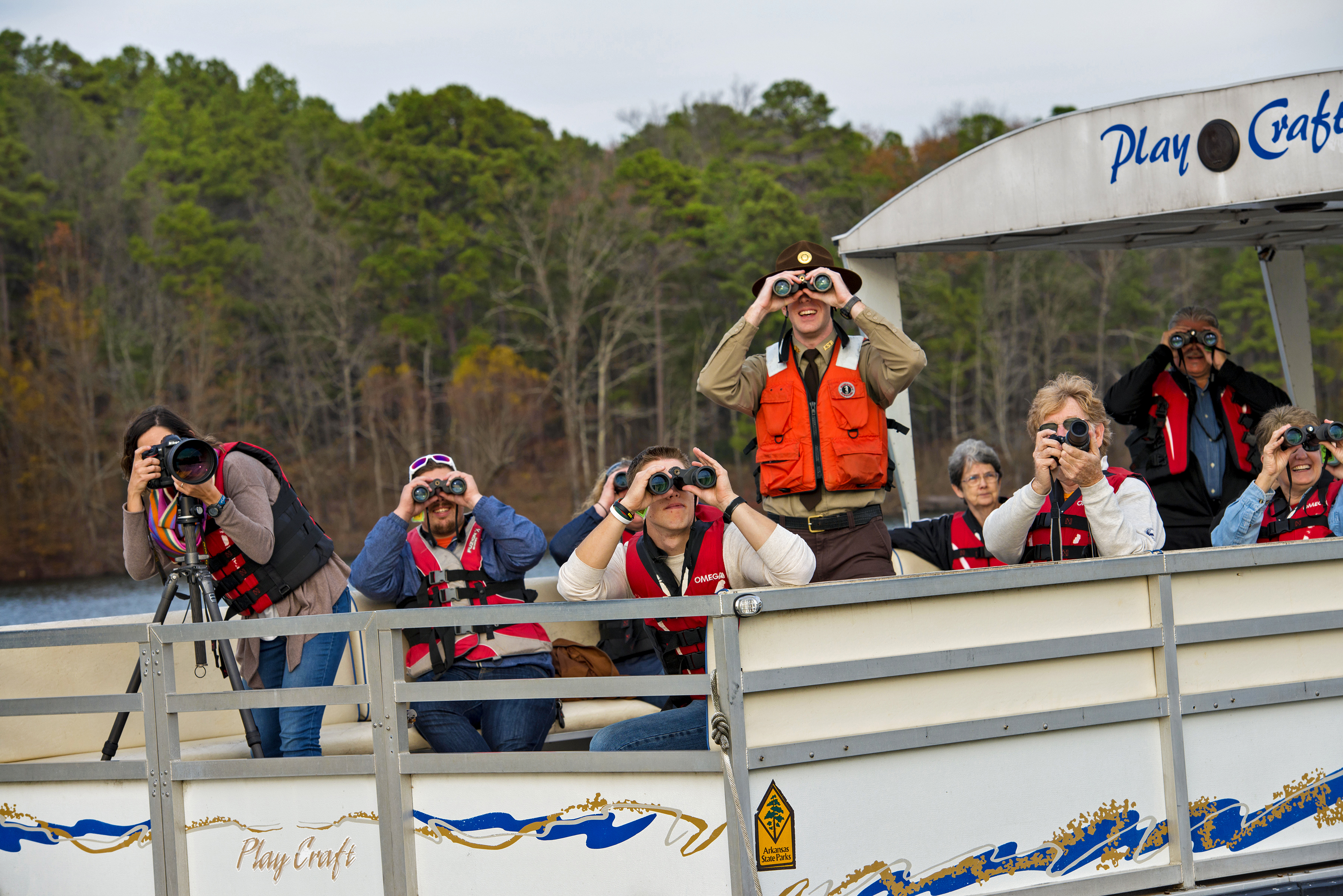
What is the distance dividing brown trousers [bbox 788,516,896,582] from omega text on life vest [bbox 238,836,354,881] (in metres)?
1.74

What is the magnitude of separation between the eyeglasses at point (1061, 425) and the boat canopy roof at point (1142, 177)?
175 centimetres

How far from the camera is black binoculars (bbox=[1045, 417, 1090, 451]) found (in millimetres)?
3486

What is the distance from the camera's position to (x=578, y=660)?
193 inches

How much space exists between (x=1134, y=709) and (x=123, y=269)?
4787cm

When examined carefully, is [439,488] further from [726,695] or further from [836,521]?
[726,695]

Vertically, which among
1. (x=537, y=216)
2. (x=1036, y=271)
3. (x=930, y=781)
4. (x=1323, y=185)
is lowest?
(x=930, y=781)

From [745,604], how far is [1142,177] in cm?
321

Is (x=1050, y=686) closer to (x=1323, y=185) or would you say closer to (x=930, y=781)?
(x=930, y=781)

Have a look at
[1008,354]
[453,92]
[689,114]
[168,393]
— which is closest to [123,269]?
[168,393]

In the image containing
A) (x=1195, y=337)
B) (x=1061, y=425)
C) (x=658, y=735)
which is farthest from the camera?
(x=1195, y=337)

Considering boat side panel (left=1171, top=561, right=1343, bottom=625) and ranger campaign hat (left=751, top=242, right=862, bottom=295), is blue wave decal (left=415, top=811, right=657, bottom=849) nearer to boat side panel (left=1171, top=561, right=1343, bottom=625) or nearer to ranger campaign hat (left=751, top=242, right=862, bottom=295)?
boat side panel (left=1171, top=561, right=1343, bottom=625)

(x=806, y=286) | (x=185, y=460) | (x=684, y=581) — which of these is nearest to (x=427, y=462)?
(x=185, y=460)

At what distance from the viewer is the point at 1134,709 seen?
328 centimetres

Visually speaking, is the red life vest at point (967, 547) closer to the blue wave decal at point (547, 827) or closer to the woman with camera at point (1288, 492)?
the woman with camera at point (1288, 492)
